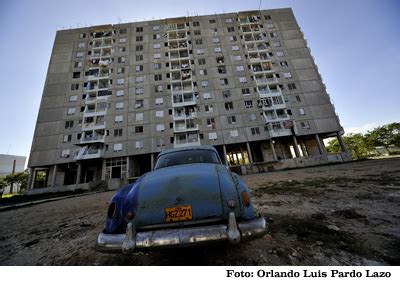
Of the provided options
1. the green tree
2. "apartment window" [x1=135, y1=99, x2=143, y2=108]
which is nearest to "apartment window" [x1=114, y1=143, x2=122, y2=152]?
"apartment window" [x1=135, y1=99, x2=143, y2=108]

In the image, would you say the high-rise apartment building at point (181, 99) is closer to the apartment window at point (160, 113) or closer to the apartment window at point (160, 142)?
the apartment window at point (160, 113)

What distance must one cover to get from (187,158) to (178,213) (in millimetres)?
1881

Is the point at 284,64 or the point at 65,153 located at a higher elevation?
the point at 284,64

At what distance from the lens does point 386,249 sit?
191 centimetres

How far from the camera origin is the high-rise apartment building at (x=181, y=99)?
24.2 metres

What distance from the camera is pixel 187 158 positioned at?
3691mm

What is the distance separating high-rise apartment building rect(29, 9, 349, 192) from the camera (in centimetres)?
2416

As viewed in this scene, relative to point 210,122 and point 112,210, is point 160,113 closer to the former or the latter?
point 210,122

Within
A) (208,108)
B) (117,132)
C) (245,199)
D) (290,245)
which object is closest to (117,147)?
(117,132)

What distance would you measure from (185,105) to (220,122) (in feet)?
22.0

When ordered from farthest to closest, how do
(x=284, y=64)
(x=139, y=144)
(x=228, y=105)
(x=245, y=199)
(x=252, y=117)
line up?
(x=284, y=64), (x=228, y=105), (x=252, y=117), (x=139, y=144), (x=245, y=199)

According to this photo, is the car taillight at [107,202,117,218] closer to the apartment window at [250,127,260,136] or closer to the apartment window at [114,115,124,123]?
the apartment window at [250,127,260,136]
